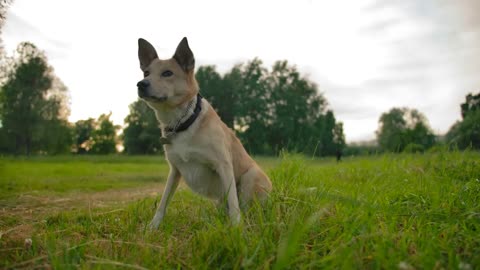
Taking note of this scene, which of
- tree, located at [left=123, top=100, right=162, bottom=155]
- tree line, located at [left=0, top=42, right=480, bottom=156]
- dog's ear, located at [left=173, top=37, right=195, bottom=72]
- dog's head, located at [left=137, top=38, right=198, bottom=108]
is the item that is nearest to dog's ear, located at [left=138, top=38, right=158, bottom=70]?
dog's head, located at [left=137, top=38, right=198, bottom=108]

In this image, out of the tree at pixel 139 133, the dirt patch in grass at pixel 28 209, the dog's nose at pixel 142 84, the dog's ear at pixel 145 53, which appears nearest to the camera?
the dirt patch in grass at pixel 28 209

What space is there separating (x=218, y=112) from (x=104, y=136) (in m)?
40.2

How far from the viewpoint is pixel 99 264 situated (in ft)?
6.18

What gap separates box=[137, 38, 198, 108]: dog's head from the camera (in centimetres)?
388

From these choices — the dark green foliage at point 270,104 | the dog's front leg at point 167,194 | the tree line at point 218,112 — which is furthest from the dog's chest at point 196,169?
the dark green foliage at point 270,104

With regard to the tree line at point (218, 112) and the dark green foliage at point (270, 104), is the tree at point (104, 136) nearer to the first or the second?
the tree line at point (218, 112)

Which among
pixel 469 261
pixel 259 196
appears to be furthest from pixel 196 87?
pixel 469 261

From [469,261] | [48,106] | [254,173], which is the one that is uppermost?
[48,106]

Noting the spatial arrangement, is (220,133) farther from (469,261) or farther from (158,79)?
(469,261)

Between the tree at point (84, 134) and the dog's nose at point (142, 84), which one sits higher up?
the tree at point (84, 134)

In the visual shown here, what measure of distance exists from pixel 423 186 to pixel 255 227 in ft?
9.73

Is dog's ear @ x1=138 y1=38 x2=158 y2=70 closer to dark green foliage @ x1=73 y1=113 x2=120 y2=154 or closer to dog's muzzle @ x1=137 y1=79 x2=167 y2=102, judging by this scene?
dog's muzzle @ x1=137 y1=79 x2=167 y2=102

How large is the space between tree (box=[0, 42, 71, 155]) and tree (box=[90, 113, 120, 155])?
33.4 meters

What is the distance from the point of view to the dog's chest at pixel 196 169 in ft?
12.3
